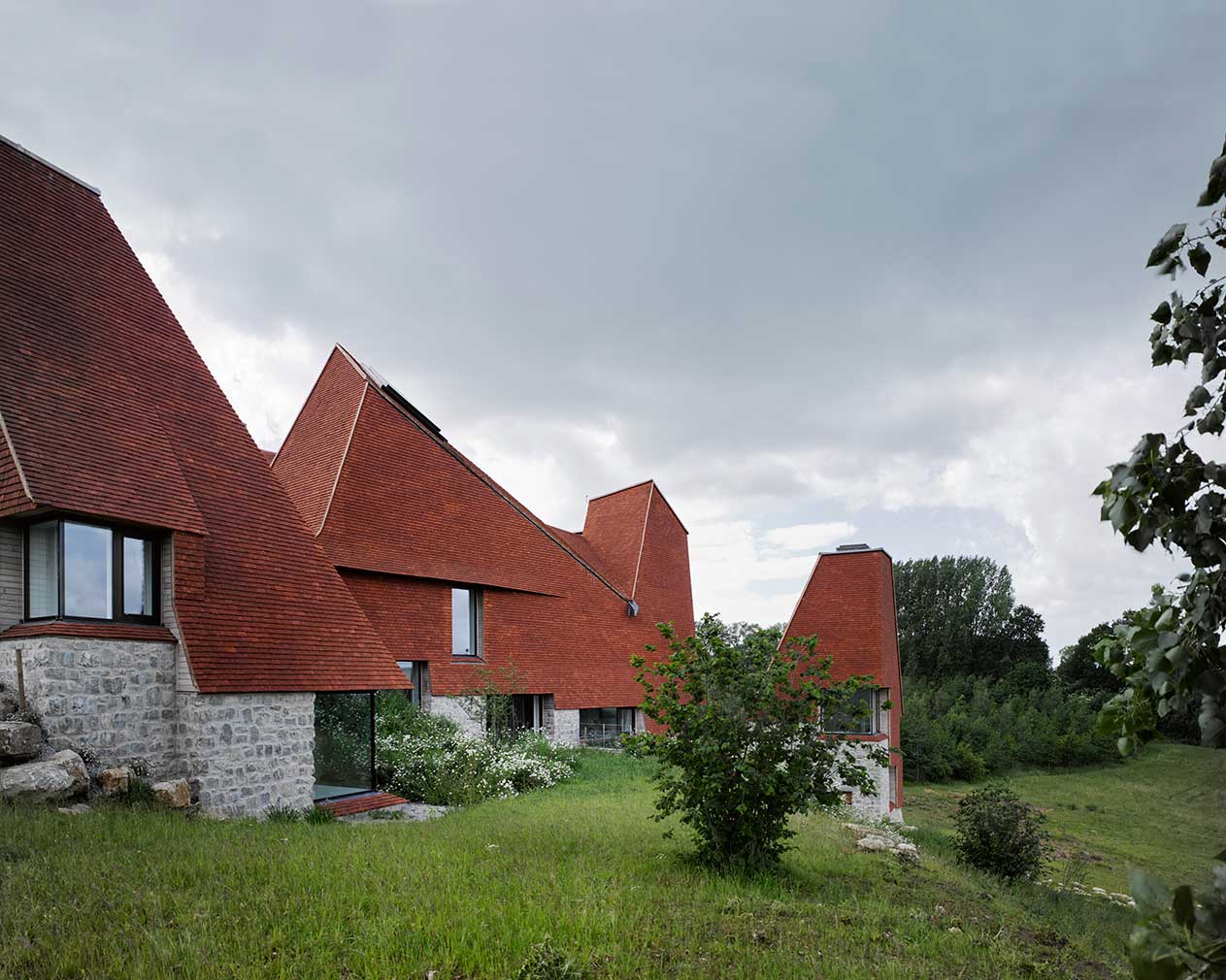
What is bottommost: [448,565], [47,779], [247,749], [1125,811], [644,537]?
[1125,811]

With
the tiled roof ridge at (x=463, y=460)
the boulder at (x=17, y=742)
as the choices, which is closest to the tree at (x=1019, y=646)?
the tiled roof ridge at (x=463, y=460)

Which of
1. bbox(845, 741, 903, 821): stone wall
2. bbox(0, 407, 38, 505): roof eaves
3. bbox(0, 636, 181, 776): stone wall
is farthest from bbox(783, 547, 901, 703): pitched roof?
bbox(0, 407, 38, 505): roof eaves

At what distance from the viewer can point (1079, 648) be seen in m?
61.3

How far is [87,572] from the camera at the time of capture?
1166cm

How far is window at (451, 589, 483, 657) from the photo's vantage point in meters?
22.5

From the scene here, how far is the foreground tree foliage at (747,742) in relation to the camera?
899cm

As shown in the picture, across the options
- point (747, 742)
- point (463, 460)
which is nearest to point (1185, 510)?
point (747, 742)

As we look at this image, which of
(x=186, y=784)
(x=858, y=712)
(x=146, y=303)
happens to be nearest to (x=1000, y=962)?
(x=858, y=712)

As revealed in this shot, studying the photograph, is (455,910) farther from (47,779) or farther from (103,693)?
(103,693)

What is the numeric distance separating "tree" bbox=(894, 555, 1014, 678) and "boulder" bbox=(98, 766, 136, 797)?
191 ft

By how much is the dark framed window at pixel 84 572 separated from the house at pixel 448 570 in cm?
709

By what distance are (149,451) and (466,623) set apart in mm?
11373

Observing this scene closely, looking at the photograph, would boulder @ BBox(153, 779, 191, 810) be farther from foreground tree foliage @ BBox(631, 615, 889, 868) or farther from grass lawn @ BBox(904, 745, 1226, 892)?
grass lawn @ BBox(904, 745, 1226, 892)

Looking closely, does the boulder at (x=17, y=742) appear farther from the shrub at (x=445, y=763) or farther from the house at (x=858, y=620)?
the house at (x=858, y=620)
